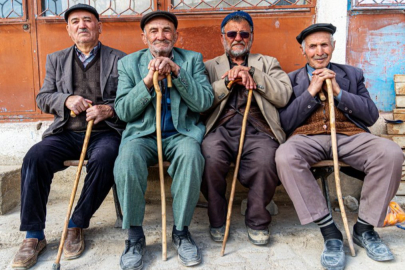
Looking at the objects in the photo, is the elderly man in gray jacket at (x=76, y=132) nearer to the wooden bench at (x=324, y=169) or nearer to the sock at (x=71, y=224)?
Result: the sock at (x=71, y=224)

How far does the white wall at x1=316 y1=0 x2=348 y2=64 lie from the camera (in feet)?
12.0

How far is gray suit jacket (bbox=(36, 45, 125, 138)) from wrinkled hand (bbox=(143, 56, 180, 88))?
0.55m

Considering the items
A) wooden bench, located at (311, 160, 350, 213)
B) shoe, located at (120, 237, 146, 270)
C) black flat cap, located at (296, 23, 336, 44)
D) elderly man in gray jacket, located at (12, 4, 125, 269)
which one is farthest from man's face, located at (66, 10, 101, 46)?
wooden bench, located at (311, 160, 350, 213)

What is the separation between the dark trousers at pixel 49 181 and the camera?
2.55 metres

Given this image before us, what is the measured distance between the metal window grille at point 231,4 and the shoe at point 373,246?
2.52 meters

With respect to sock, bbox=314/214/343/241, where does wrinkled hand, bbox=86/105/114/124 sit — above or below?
above

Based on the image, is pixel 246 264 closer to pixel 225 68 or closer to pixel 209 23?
pixel 225 68

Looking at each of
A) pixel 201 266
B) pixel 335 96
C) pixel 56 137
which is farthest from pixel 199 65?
pixel 201 266

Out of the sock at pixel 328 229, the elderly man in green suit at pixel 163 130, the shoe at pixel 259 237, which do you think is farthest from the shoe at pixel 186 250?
the sock at pixel 328 229

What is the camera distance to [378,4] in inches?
143

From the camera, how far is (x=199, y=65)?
3051 mm

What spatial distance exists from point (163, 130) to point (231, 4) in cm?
185

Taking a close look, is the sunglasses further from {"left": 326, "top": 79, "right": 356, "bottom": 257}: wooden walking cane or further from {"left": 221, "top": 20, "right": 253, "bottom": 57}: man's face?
{"left": 326, "top": 79, "right": 356, "bottom": 257}: wooden walking cane

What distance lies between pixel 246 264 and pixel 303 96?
1.44 metres
